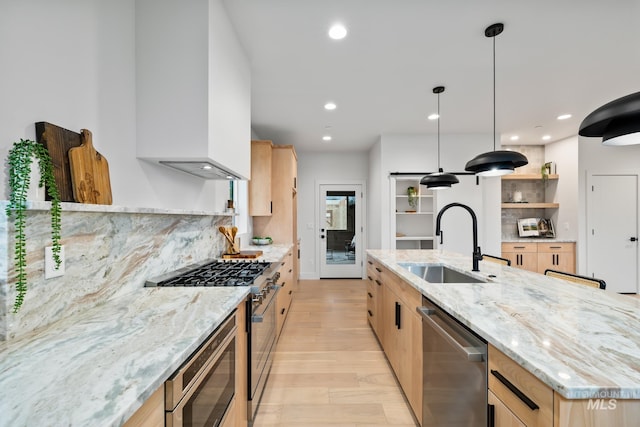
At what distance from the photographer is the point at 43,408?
23.2 inches

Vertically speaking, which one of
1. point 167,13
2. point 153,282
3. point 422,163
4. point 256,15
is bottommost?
point 153,282

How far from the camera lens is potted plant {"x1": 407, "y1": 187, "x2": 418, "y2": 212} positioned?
16.6 feet

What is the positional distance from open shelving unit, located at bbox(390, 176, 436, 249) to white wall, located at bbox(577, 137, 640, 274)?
2474mm

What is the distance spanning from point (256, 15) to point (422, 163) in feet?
12.1

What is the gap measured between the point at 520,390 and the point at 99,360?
4.02ft

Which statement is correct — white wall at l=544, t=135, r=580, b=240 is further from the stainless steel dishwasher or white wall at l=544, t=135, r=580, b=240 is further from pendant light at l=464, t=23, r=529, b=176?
the stainless steel dishwasher

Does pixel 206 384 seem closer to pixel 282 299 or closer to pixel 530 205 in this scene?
pixel 282 299

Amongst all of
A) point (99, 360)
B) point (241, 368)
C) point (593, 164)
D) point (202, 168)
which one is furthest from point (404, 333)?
point (593, 164)

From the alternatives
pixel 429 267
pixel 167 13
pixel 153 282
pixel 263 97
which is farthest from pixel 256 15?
pixel 429 267

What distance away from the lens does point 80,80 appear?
4.31ft

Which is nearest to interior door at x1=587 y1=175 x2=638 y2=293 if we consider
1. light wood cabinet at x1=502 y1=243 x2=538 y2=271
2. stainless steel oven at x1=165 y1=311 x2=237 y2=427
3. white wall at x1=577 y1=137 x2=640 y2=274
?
white wall at x1=577 y1=137 x2=640 y2=274

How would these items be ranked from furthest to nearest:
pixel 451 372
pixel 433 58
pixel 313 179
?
pixel 313 179, pixel 433 58, pixel 451 372

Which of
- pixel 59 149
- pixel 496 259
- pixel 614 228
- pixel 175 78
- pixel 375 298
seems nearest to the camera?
pixel 59 149

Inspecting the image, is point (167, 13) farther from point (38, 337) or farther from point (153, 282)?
point (38, 337)
